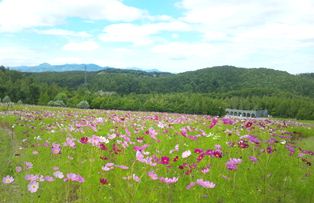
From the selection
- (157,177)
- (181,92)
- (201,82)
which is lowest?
(181,92)

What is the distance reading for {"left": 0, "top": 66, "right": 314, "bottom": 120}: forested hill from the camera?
3056 inches

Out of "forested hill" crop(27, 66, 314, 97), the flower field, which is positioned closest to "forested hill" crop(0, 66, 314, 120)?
"forested hill" crop(27, 66, 314, 97)

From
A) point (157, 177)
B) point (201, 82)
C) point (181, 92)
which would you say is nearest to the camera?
point (157, 177)

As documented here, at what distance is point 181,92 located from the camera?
162 m

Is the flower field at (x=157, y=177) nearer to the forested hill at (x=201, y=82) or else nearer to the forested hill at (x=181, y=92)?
the forested hill at (x=181, y=92)

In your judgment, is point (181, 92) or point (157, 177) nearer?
point (157, 177)

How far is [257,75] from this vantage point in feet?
624

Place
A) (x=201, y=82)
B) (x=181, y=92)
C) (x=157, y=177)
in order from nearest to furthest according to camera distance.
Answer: (x=157, y=177) < (x=181, y=92) < (x=201, y=82)

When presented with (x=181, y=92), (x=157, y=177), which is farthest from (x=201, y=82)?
(x=157, y=177)

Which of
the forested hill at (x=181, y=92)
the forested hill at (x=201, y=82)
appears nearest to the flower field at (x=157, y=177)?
the forested hill at (x=181, y=92)

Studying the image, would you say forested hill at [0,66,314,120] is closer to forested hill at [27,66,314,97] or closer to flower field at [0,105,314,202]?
forested hill at [27,66,314,97]

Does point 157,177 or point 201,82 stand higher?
point 157,177

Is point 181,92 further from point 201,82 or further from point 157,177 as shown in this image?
point 157,177

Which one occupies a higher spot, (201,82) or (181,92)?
(201,82)
